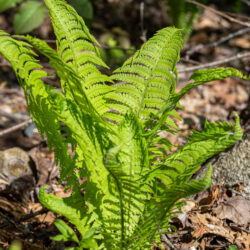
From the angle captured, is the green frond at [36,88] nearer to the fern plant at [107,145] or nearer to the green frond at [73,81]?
the fern plant at [107,145]

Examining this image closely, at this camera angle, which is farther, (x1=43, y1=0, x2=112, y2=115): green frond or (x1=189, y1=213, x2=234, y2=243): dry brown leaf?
(x1=189, y1=213, x2=234, y2=243): dry brown leaf

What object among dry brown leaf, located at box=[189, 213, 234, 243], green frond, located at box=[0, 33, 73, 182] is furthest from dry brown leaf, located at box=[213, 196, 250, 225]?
green frond, located at box=[0, 33, 73, 182]

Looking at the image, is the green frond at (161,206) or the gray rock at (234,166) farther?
the gray rock at (234,166)

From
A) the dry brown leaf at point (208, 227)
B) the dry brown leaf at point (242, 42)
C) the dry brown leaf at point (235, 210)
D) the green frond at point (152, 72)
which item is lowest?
the dry brown leaf at point (208, 227)

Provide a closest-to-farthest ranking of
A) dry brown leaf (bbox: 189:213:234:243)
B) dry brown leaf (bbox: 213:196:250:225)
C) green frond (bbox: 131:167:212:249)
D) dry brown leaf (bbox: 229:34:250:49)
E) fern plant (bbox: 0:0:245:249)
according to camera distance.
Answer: green frond (bbox: 131:167:212:249) < fern plant (bbox: 0:0:245:249) < dry brown leaf (bbox: 189:213:234:243) < dry brown leaf (bbox: 213:196:250:225) < dry brown leaf (bbox: 229:34:250:49)

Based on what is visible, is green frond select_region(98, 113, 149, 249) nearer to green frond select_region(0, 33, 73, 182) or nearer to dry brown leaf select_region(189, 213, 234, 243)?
green frond select_region(0, 33, 73, 182)

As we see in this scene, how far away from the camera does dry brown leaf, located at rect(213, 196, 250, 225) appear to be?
201 cm

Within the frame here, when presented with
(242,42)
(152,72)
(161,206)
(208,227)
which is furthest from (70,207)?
(242,42)

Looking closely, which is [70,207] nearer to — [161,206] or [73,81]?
[161,206]

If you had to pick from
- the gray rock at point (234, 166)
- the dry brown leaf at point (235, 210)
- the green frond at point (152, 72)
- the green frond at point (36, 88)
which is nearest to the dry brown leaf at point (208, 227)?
the dry brown leaf at point (235, 210)

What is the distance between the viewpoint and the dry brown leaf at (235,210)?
2.01m

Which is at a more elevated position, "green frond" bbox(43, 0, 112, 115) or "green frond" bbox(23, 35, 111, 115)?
"green frond" bbox(43, 0, 112, 115)

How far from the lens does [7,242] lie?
1.88m

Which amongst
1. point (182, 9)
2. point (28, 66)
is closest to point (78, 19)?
point (28, 66)
